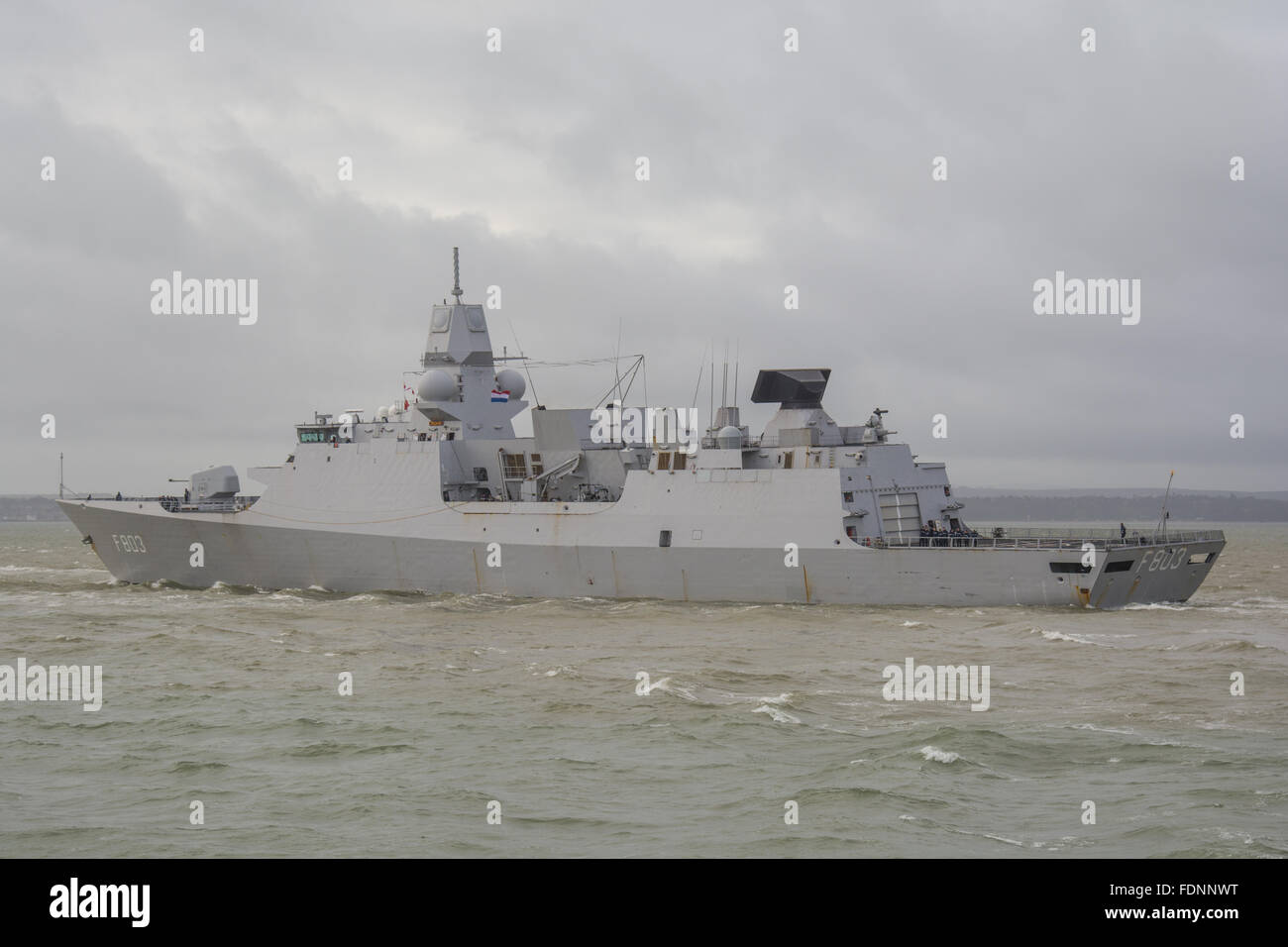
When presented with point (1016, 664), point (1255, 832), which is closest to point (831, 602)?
point (1016, 664)

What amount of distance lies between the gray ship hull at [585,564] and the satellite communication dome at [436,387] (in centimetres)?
343

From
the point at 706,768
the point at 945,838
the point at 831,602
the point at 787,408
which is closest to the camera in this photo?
the point at 945,838

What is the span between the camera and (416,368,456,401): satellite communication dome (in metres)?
28.6

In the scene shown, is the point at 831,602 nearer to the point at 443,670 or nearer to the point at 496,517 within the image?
the point at 496,517

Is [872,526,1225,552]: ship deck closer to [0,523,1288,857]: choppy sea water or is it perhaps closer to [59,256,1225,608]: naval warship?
[59,256,1225,608]: naval warship

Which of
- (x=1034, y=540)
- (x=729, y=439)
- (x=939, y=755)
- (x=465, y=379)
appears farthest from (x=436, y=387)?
(x=939, y=755)

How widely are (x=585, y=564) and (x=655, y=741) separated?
42.0 ft

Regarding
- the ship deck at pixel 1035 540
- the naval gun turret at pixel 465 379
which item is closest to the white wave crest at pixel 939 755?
the ship deck at pixel 1035 540

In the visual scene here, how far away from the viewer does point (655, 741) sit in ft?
40.1

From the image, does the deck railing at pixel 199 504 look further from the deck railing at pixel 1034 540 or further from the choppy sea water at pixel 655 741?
the deck railing at pixel 1034 540

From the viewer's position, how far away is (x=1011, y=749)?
38.3ft

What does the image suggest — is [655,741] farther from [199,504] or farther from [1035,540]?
[199,504]

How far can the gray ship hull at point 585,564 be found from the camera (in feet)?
73.6

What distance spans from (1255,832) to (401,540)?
20.1m
